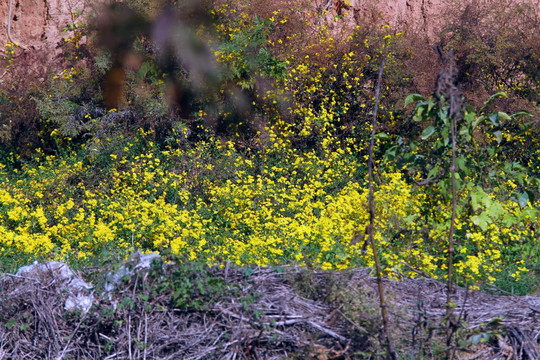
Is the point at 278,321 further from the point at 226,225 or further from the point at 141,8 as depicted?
the point at 141,8

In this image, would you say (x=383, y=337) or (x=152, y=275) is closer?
(x=383, y=337)

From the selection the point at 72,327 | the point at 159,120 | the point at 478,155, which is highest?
the point at 159,120

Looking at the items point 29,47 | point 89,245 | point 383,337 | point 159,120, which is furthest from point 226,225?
point 29,47

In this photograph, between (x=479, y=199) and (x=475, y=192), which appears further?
(x=475, y=192)

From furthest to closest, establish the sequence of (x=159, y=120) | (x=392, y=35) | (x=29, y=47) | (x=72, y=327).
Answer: (x=29, y=47) < (x=392, y=35) < (x=159, y=120) < (x=72, y=327)

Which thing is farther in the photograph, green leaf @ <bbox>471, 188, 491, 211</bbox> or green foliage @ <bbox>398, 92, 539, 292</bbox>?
green leaf @ <bbox>471, 188, 491, 211</bbox>

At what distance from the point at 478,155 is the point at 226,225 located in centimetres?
301

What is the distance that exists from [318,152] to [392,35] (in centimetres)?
245

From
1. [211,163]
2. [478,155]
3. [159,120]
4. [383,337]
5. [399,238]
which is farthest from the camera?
[159,120]

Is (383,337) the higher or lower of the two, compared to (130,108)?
lower

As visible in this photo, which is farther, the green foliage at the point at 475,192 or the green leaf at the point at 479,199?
the green leaf at the point at 479,199

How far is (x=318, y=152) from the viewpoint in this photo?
8.88 meters

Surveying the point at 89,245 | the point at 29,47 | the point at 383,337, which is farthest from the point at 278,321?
the point at 29,47

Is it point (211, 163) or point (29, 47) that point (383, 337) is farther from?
point (29, 47)
